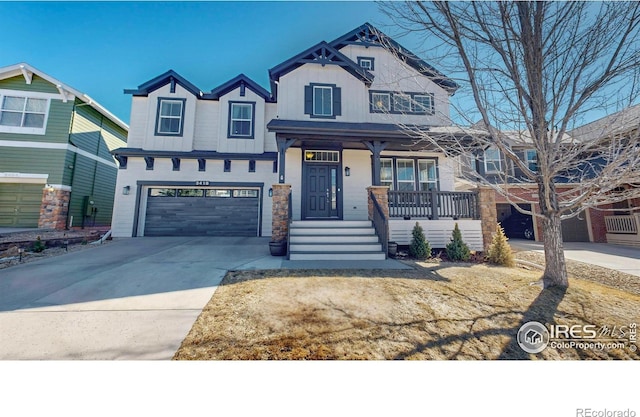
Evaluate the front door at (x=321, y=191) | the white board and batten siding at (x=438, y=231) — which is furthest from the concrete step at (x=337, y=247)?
the front door at (x=321, y=191)

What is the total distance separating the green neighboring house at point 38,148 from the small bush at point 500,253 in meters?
16.0

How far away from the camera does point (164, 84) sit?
10211 mm

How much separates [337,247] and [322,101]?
20.2 feet

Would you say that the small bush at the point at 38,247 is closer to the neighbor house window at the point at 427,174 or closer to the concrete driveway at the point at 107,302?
the concrete driveway at the point at 107,302

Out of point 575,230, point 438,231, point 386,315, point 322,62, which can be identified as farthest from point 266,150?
point 575,230

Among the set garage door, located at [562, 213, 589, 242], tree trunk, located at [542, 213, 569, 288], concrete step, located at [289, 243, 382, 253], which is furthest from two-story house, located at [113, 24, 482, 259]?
garage door, located at [562, 213, 589, 242]

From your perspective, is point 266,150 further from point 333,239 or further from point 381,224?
point 381,224

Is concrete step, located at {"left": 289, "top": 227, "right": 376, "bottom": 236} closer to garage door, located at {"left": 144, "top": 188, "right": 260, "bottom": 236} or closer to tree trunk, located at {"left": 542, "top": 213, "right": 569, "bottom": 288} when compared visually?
tree trunk, located at {"left": 542, "top": 213, "right": 569, "bottom": 288}

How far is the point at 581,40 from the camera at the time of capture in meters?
3.79

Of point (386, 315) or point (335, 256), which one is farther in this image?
point (335, 256)

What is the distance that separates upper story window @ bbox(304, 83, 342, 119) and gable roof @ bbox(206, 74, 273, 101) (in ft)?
8.04

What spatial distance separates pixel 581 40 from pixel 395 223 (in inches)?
196

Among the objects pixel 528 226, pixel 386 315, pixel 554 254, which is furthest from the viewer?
pixel 528 226
